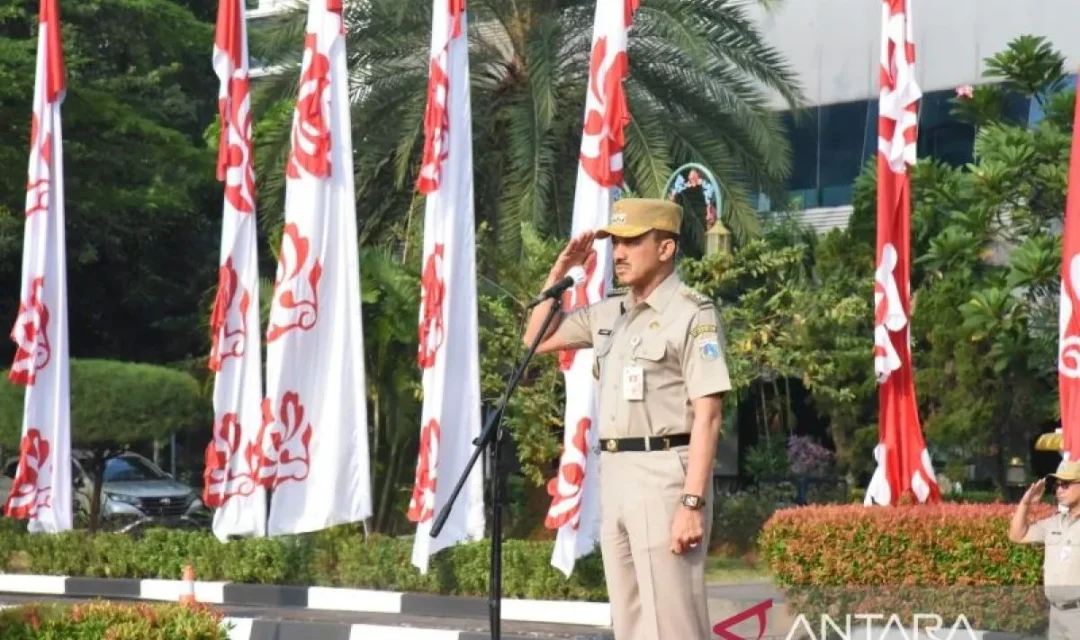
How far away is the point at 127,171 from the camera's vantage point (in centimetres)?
2517

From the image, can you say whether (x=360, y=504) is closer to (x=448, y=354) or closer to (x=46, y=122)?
(x=448, y=354)

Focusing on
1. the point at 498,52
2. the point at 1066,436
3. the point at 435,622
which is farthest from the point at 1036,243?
the point at 498,52

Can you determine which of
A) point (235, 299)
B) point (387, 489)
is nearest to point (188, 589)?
point (235, 299)

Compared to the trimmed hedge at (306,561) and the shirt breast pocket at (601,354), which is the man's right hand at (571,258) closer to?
the shirt breast pocket at (601,354)

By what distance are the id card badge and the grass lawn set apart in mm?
9270

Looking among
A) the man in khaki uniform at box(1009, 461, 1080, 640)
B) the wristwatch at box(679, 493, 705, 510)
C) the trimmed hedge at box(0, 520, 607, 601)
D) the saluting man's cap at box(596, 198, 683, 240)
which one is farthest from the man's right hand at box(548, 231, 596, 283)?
the trimmed hedge at box(0, 520, 607, 601)

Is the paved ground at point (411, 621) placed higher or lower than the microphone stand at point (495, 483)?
lower

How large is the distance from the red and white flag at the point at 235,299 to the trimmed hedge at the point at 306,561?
2.91 ft

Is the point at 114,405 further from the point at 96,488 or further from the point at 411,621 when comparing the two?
the point at 411,621

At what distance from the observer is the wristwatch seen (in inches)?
244

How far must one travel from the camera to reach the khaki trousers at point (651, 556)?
6.34 m

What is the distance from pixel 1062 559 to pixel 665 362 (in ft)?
10.5

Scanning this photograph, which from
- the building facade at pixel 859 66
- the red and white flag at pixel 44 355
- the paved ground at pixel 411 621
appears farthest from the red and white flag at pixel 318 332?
the building facade at pixel 859 66

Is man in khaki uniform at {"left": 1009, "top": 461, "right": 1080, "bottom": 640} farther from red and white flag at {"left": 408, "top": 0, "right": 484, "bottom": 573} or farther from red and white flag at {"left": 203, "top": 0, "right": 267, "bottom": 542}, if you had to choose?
red and white flag at {"left": 203, "top": 0, "right": 267, "bottom": 542}
